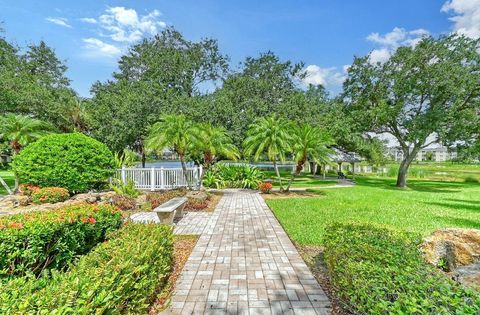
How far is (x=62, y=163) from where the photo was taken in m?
12.3

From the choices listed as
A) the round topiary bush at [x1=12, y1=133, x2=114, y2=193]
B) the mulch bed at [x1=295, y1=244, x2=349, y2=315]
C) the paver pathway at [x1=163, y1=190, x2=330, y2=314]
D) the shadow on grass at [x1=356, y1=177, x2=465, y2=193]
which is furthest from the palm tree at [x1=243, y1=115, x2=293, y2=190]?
the shadow on grass at [x1=356, y1=177, x2=465, y2=193]

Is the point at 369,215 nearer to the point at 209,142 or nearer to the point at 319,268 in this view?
the point at 319,268

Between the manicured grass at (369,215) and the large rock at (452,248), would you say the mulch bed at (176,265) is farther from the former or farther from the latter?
the large rock at (452,248)

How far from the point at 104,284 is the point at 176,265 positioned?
2722 millimetres

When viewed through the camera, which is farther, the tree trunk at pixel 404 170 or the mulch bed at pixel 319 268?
the tree trunk at pixel 404 170

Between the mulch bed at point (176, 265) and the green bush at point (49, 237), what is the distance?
1.52 m

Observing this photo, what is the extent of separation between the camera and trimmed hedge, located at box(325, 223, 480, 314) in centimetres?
206

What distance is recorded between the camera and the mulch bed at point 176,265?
357 cm

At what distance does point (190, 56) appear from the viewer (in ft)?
79.4

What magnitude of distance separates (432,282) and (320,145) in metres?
11.9

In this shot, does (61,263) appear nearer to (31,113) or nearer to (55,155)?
(55,155)

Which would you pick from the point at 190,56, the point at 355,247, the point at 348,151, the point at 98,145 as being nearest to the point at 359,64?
the point at 348,151

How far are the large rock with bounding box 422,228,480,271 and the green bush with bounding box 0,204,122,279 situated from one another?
6093 millimetres

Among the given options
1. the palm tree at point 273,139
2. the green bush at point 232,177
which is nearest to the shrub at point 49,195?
the green bush at point 232,177
